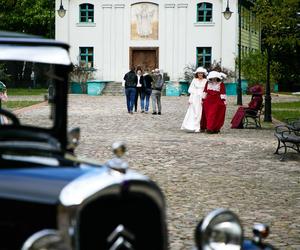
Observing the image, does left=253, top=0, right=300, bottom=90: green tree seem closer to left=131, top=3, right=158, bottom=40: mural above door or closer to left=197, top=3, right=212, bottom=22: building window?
left=197, top=3, right=212, bottom=22: building window

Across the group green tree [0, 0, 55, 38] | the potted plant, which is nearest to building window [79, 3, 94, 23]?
the potted plant

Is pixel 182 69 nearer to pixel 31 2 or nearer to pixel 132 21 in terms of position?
pixel 132 21

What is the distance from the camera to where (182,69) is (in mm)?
56844

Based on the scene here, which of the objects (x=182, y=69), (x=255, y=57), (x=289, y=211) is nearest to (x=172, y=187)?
(x=289, y=211)

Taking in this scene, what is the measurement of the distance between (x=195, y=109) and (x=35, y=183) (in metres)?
19.4

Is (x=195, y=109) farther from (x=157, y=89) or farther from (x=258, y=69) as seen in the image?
(x=258, y=69)

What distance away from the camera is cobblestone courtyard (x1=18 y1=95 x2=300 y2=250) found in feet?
30.2

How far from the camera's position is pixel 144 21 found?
57062mm

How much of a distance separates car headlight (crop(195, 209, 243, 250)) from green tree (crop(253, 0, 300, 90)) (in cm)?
1917

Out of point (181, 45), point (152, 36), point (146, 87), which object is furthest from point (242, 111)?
point (152, 36)

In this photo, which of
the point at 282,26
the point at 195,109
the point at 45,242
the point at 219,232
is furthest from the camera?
the point at 282,26

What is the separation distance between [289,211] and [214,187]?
2088 millimetres

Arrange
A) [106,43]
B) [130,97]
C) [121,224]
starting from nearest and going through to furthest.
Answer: [121,224] → [130,97] → [106,43]

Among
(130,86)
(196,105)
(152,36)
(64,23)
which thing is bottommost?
(196,105)
